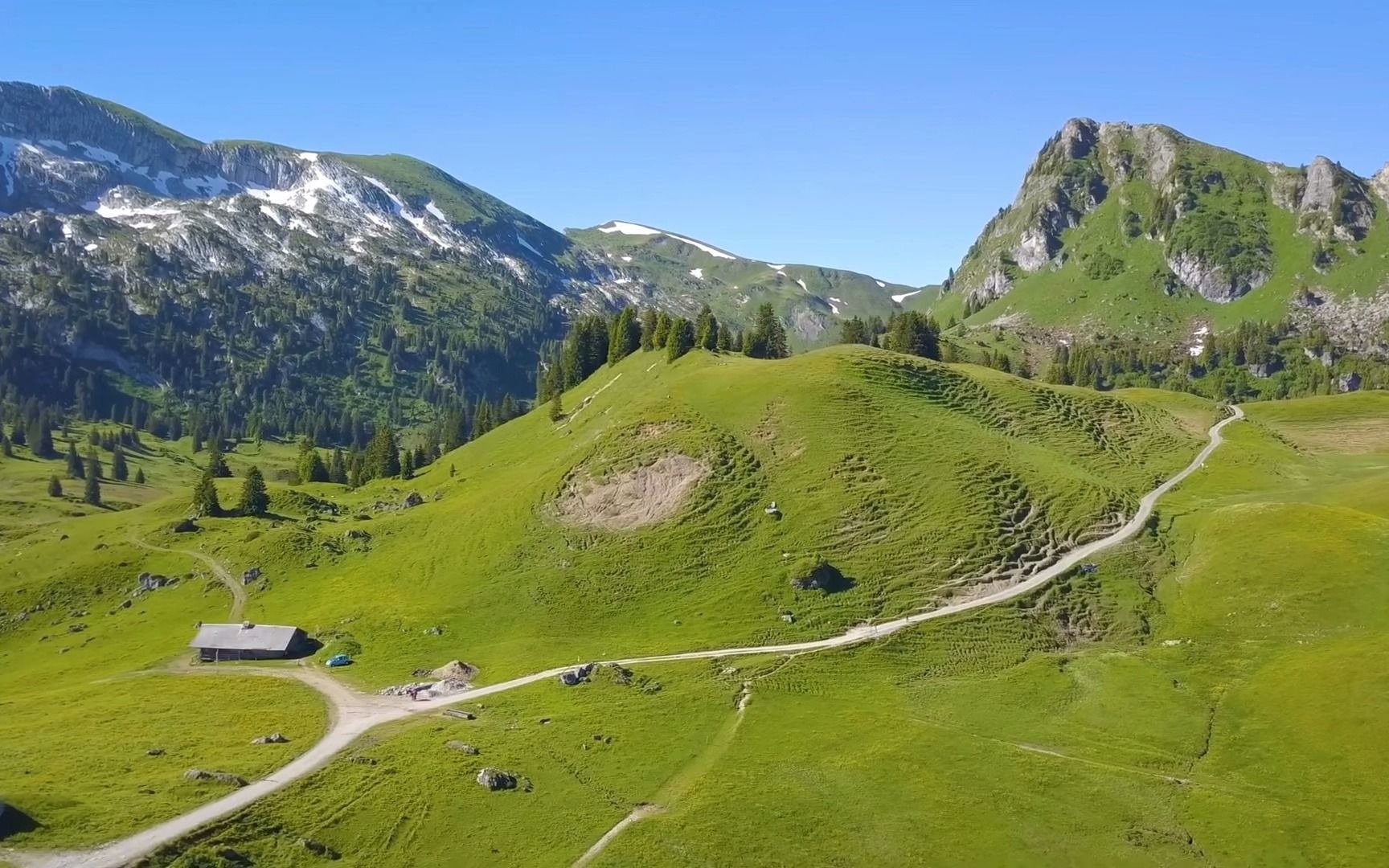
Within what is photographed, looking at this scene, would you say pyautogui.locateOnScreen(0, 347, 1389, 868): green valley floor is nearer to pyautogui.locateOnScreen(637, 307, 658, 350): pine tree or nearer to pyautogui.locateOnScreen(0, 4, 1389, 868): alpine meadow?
pyautogui.locateOnScreen(0, 4, 1389, 868): alpine meadow

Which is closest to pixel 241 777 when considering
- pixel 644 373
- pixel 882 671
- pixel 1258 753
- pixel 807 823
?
pixel 807 823

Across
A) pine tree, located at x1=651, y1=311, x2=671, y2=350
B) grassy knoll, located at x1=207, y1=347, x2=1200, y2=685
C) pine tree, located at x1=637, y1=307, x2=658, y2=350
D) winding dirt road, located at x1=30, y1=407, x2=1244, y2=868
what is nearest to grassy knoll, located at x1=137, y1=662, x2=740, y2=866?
winding dirt road, located at x1=30, y1=407, x2=1244, y2=868

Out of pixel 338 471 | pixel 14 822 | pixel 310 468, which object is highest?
pixel 310 468

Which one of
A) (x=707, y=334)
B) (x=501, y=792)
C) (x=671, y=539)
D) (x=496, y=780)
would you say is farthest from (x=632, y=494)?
(x=707, y=334)

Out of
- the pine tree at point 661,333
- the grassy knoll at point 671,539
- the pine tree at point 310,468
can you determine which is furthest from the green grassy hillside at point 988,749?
the pine tree at point 310,468

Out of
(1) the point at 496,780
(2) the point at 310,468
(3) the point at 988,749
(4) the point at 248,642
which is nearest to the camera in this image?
(1) the point at 496,780

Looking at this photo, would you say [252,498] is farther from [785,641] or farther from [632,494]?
[785,641]

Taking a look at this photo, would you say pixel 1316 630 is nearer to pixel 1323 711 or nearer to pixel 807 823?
pixel 1323 711

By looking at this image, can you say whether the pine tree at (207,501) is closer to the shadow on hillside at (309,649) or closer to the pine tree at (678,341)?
the shadow on hillside at (309,649)
